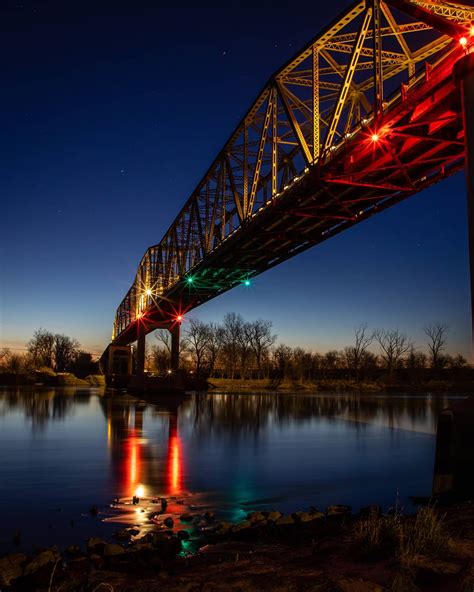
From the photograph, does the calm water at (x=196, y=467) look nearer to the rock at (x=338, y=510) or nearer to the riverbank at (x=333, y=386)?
the rock at (x=338, y=510)

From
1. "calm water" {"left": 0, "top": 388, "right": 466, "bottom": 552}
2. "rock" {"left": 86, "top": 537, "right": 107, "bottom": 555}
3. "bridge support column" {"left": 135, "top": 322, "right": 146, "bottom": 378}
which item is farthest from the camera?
"bridge support column" {"left": 135, "top": 322, "right": 146, "bottom": 378}

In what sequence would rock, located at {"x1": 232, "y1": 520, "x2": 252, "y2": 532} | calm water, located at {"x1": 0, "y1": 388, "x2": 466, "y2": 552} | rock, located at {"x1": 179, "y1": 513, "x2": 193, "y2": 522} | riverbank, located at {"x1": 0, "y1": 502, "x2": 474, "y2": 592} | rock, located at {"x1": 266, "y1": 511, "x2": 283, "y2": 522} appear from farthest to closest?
1. calm water, located at {"x1": 0, "y1": 388, "x2": 466, "y2": 552}
2. rock, located at {"x1": 179, "y1": 513, "x2": 193, "y2": 522}
3. rock, located at {"x1": 266, "y1": 511, "x2": 283, "y2": 522}
4. rock, located at {"x1": 232, "y1": 520, "x2": 252, "y2": 532}
5. riverbank, located at {"x1": 0, "y1": 502, "x2": 474, "y2": 592}

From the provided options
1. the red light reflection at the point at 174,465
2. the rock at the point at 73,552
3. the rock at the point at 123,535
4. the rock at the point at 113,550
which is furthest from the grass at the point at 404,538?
the red light reflection at the point at 174,465

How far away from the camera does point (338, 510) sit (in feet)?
35.8

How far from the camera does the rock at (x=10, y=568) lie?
22.3ft

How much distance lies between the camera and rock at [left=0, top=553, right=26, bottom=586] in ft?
22.3

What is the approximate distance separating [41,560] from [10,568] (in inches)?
17.5

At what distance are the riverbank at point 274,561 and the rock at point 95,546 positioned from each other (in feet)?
0.06

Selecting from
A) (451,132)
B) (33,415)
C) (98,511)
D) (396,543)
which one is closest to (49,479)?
(98,511)

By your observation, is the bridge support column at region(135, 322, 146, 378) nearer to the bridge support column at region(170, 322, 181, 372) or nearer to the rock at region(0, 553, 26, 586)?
the bridge support column at region(170, 322, 181, 372)

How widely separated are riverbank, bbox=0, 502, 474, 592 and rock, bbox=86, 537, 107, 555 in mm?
18

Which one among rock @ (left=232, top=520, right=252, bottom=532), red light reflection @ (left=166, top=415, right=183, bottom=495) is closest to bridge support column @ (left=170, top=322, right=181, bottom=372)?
red light reflection @ (left=166, top=415, right=183, bottom=495)

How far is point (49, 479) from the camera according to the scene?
578 inches

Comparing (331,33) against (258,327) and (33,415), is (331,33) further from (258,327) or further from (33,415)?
(258,327)
